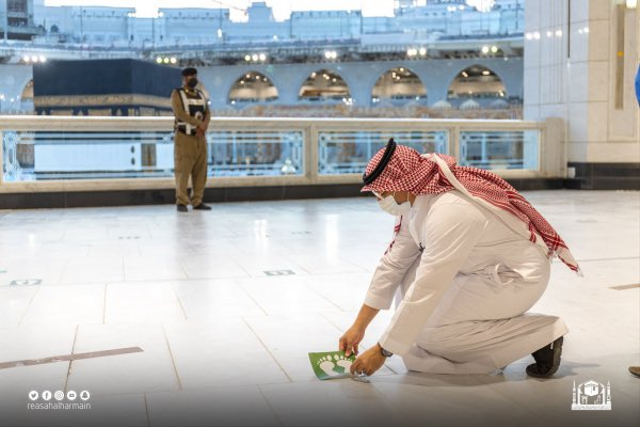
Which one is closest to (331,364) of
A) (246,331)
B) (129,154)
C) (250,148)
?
(246,331)

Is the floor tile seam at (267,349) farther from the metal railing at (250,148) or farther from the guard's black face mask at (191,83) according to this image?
the metal railing at (250,148)

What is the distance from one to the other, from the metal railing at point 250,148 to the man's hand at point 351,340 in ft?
28.5

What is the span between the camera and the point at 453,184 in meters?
3.05

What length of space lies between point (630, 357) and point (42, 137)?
30.6 feet

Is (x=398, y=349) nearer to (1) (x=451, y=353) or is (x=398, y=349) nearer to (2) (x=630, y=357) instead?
(1) (x=451, y=353)

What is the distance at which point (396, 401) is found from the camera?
9.59 ft

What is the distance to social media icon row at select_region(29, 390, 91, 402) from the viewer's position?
9.66 feet

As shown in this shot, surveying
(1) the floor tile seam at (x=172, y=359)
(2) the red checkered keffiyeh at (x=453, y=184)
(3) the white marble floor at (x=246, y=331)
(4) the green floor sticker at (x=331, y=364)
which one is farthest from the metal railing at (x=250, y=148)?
(2) the red checkered keffiyeh at (x=453, y=184)

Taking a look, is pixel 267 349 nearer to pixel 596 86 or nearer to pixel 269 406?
pixel 269 406

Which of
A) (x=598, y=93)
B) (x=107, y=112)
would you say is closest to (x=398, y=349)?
(x=598, y=93)

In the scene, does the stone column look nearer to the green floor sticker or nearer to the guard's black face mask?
the guard's black face mask

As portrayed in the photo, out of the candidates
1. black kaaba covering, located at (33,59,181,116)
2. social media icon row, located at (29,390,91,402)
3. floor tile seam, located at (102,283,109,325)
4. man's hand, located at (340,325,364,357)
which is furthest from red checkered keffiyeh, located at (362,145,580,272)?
black kaaba covering, located at (33,59,181,116)

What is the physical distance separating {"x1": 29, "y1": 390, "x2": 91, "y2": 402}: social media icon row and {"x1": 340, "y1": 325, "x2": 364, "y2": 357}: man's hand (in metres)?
0.94

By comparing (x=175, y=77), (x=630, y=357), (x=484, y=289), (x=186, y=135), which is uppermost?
(x=175, y=77)
